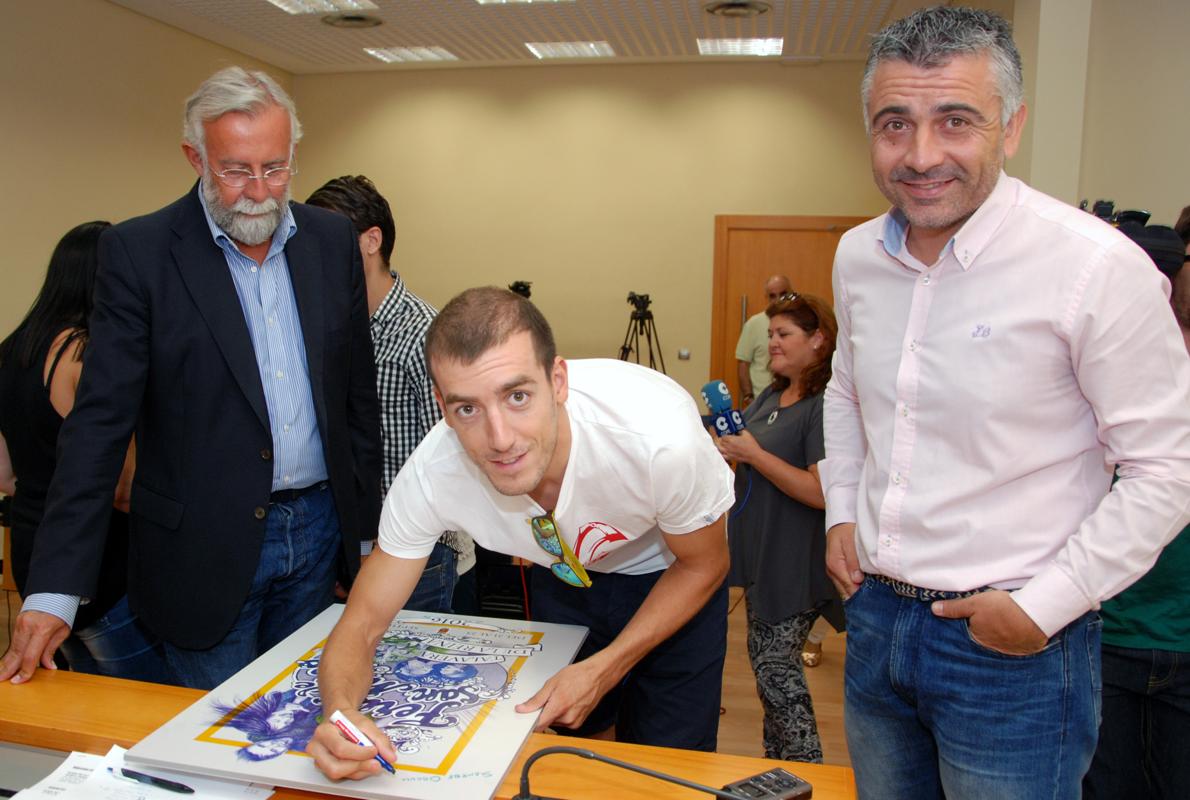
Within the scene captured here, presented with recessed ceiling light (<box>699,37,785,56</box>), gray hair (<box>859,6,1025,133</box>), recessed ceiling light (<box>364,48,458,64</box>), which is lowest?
gray hair (<box>859,6,1025,133</box>)

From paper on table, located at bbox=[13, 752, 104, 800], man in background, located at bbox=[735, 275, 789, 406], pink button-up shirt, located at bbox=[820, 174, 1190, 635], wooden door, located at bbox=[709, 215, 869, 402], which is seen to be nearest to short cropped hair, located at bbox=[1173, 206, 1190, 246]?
pink button-up shirt, located at bbox=[820, 174, 1190, 635]

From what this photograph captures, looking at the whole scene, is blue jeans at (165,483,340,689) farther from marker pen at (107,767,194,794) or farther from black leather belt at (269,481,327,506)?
marker pen at (107,767,194,794)

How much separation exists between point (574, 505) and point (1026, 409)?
2.11ft

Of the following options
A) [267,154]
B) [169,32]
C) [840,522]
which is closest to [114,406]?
[267,154]

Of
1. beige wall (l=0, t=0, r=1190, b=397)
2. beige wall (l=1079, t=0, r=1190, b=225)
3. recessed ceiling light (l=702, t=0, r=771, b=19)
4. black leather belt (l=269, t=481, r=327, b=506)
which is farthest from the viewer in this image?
beige wall (l=0, t=0, r=1190, b=397)

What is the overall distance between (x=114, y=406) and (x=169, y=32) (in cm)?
567

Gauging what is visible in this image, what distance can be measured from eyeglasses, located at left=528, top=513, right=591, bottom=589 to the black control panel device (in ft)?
1.46

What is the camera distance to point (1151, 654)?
143 centimetres

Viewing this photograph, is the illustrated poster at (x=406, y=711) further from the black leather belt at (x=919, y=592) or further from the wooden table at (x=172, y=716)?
the black leather belt at (x=919, y=592)

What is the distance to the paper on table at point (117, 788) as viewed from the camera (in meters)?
1.03

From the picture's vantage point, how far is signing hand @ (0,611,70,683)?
1.29 m

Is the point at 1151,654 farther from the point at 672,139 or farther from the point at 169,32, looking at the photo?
the point at 169,32

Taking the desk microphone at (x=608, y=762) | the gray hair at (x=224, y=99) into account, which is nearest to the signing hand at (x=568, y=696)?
the desk microphone at (x=608, y=762)

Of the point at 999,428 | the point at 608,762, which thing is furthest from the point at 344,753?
the point at 999,428
